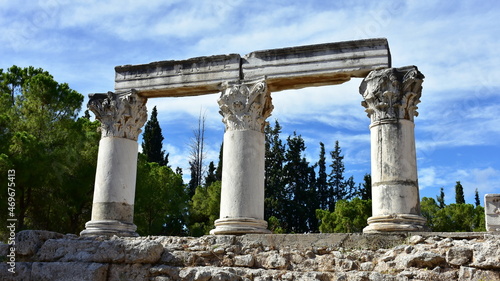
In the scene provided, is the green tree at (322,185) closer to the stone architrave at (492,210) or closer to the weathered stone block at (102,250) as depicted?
the stone architrave at (492,210)

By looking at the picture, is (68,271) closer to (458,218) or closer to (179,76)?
(179,76)

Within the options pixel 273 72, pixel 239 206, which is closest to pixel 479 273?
pixel 239 206

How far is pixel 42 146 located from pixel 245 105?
411 inches

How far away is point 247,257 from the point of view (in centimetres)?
980

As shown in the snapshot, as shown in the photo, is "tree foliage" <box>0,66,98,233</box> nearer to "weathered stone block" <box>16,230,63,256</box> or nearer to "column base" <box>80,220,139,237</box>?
"column base" <box>80,220,139,237</box>

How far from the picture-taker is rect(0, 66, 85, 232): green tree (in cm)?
1842

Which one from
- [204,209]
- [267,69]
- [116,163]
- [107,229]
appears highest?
[267,69]

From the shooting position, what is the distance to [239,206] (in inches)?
443

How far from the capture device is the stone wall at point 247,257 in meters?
8.50

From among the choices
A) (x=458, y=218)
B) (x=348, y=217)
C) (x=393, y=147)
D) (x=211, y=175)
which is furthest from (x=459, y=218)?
(x=393, y=147)

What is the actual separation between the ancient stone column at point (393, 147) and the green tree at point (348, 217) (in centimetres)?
1994

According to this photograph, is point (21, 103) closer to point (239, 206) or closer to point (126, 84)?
point (126, 84)

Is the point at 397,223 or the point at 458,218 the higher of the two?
the point at 458,218

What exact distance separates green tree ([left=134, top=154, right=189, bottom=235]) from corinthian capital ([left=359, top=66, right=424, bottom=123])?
1375 cm
